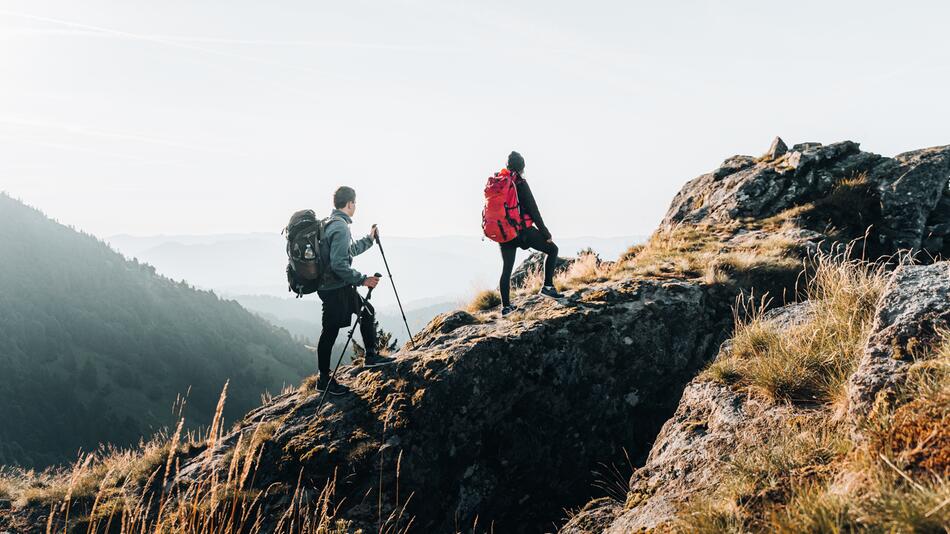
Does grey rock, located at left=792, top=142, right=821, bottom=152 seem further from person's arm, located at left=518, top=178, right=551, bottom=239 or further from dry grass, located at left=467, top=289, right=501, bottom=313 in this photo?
dry grass, located at left=467, top=289, right=501, bottom=313

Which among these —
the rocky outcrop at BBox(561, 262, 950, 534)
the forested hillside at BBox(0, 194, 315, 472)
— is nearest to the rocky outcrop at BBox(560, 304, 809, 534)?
the rocky outcrop at BBox(561, 262, 950, 534)

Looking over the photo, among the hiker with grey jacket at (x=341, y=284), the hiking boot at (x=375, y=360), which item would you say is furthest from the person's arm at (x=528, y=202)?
the hiking boot at (x=375, y=360)

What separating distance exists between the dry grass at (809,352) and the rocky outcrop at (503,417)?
5.07 ft

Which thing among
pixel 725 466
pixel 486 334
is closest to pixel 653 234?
pixel 486 334

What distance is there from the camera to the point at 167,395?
137500 millimetres

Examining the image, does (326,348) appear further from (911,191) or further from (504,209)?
(911,191)

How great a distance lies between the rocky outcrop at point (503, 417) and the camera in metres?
5.89

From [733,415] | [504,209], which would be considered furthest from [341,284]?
[733,415]

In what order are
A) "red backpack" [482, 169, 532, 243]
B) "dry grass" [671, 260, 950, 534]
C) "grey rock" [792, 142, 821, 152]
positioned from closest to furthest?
"dry grass" [671, 260, 950, 534]
"red backpack" [482, 169, 532, 243]
"grey rock" [792, 142, 821, 152]

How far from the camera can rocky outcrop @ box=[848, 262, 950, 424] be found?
304 cm

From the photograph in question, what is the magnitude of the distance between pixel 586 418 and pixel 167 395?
157 metres

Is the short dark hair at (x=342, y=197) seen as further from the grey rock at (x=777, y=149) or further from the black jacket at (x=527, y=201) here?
the grey rock at (x=777, y=149)

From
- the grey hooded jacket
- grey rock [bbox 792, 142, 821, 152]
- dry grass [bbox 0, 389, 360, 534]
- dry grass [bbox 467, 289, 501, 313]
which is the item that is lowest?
dry grass [bbox 0, 389, 360, 534]

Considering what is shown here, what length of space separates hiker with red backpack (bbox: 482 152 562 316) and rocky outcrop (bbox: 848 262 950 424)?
17.9 feet
